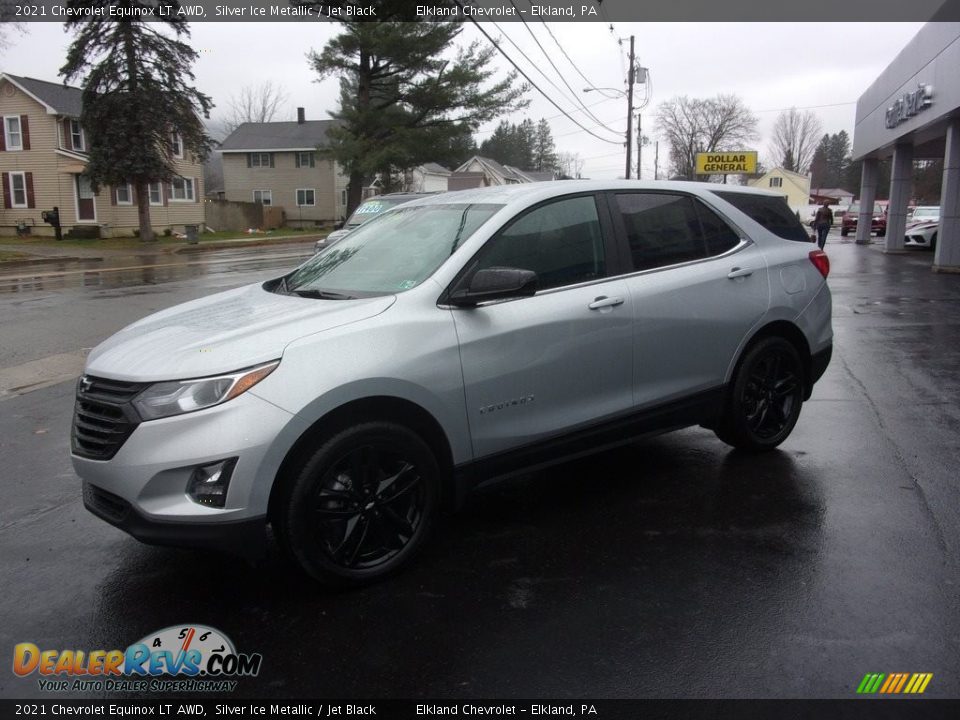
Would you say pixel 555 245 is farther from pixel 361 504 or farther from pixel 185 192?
pixel 185 192

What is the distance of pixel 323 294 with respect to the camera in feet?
13.3

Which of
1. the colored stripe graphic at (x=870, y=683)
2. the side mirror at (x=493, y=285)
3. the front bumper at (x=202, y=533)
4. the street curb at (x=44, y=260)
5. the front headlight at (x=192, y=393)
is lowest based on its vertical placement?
the colored stripe graphic at (x=870, y=683)

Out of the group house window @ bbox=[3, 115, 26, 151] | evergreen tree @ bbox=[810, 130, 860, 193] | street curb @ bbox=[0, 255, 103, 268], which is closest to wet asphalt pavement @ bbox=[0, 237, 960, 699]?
street curb @ bbox=[0, 255, 103, 268]

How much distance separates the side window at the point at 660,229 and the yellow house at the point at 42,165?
1377 inches

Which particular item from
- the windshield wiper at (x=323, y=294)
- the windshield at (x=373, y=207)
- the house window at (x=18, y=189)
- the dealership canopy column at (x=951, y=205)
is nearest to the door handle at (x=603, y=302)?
the windshield wiper at (x=323, y=294)

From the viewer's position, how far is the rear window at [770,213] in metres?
5.26

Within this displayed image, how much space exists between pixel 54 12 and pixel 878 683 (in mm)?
36269

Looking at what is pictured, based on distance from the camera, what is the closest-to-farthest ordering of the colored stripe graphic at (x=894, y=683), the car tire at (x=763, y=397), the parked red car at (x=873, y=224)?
the colored stripe graphic at (x=894, y=683), the car tire at (x=763, y=397), the parked red car at (x=873, y=224)

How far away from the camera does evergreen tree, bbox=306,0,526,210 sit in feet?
131

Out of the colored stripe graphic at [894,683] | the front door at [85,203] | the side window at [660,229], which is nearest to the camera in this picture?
the colored stripe graphic at [894,683]

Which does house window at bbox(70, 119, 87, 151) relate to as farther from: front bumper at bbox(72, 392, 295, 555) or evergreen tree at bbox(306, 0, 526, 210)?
front bumper at bbox(72, 392, 295, 555)

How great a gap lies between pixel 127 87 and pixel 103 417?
Result: 109 ft

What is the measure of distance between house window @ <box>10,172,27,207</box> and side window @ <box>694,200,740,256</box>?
39.7 meters

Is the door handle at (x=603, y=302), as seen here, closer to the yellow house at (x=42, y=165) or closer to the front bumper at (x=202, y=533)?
the front bumper at (x=202, y=533)
